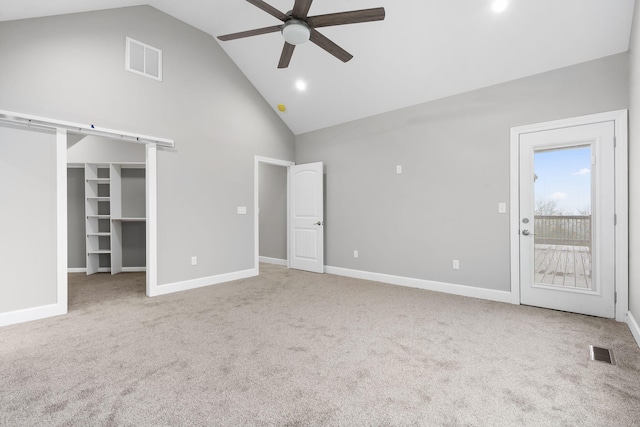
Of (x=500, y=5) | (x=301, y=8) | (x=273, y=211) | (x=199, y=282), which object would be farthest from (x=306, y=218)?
(x=500, y=5)

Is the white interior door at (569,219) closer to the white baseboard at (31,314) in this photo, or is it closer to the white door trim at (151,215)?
the white door trim at (151,215)

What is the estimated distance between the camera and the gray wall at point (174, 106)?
312 centimetres

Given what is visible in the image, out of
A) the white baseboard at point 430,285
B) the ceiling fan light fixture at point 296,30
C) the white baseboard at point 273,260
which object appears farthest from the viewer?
the white baseboard at point 273,260

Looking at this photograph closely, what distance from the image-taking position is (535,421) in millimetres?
1579

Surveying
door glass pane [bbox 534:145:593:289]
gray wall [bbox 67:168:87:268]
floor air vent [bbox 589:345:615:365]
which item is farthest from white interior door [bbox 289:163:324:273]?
gray wall [bbox 67:168:87:268]

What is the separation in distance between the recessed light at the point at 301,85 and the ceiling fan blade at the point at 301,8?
2427mm

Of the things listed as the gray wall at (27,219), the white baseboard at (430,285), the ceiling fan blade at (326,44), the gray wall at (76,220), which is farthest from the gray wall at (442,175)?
the gray wall at (76,220)

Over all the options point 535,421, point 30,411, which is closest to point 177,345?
point 30,411

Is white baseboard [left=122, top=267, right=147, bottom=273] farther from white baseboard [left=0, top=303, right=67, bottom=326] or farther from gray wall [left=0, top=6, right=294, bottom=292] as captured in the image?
white baseboard [left=0, top=303, right=67, bottom=326]

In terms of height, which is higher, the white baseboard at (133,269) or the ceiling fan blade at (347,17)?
the ceiling fan blade at (347,17)

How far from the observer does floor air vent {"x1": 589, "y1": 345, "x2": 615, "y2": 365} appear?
87.6 inches

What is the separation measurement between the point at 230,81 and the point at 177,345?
4037 mm

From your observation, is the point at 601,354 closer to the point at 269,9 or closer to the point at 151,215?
the point at 269,9

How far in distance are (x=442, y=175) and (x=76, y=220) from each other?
6440mm
